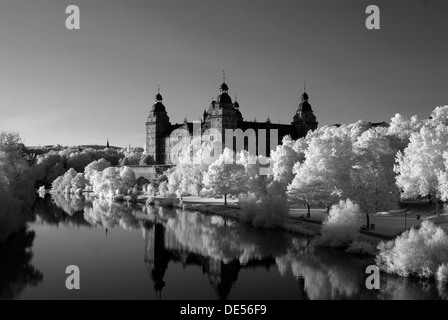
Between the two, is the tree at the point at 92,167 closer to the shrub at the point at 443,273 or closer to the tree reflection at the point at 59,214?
the tree reflection at the point at 59,214

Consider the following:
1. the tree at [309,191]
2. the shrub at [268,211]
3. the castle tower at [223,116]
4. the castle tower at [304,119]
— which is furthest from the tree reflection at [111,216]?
the castle tower at [304,119]

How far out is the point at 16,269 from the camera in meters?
25.3

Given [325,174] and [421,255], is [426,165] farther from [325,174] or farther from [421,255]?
[421,255]

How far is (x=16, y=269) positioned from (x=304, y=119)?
9010 centimetres

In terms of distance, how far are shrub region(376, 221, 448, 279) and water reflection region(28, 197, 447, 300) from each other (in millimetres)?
702

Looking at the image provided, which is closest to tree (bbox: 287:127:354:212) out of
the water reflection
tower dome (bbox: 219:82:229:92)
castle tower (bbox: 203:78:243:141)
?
the water reflection

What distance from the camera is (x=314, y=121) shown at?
109 m

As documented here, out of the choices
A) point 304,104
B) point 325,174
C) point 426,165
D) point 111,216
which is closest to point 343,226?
point 426,165

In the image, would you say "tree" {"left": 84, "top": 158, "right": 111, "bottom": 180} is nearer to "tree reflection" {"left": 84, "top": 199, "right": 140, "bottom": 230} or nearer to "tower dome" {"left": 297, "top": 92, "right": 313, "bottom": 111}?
"tree reflection" {"left": 84, "top": 199, "right": 140, "bottom": 230}

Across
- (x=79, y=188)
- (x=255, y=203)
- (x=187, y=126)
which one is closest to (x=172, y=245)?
(x=255, y=203)

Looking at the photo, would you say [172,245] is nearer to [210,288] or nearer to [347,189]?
[210,288]

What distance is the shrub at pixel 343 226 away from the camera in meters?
30.1

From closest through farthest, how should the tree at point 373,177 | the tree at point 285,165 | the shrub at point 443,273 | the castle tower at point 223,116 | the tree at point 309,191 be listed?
the shrub at point 443,273 < the tree at point 373,177 < the tree at point 309,191 < the tree at point 285,165 < the castle tower at point 223,116

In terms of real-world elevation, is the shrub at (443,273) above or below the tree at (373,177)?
below
